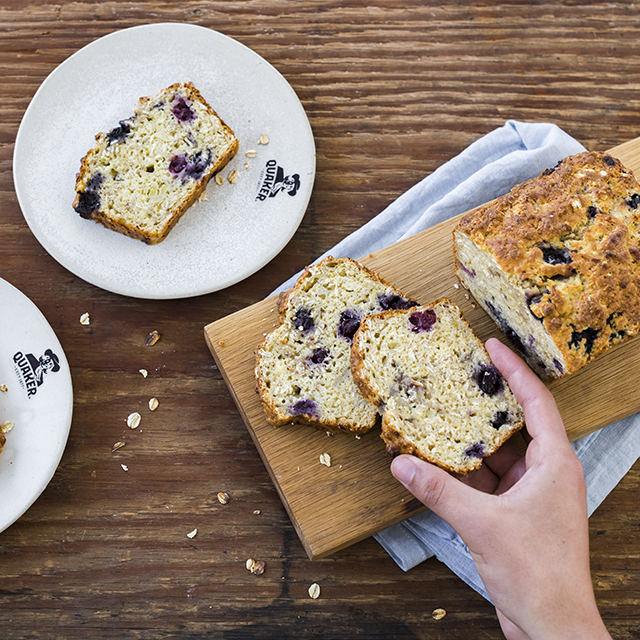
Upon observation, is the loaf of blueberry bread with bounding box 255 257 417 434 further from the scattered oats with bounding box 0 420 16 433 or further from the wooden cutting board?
the scattered oats with bounding box 0 420 16 433

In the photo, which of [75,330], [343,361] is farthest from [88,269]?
[343,361]

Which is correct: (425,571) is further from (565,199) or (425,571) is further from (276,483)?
(565,199)

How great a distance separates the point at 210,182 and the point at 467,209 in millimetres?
1432

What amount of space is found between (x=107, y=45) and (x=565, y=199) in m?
2.56

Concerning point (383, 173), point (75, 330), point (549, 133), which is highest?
point (549, 133)

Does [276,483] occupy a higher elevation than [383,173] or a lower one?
lower

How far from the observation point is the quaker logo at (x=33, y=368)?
9.68ft

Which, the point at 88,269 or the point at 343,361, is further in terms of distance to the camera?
the point at 88,269

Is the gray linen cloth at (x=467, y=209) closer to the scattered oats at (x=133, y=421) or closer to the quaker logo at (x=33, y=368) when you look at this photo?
the scattered oats at (x=133, y=421)

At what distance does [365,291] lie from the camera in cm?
288

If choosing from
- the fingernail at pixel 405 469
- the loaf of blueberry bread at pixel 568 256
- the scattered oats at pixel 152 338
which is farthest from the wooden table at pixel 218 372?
the loaf of blueberry bread at pixel 568 256

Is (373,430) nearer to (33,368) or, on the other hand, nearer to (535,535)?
(535,535)

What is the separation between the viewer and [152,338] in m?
3.19

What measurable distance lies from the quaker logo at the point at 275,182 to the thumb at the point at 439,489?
160 centimetres
